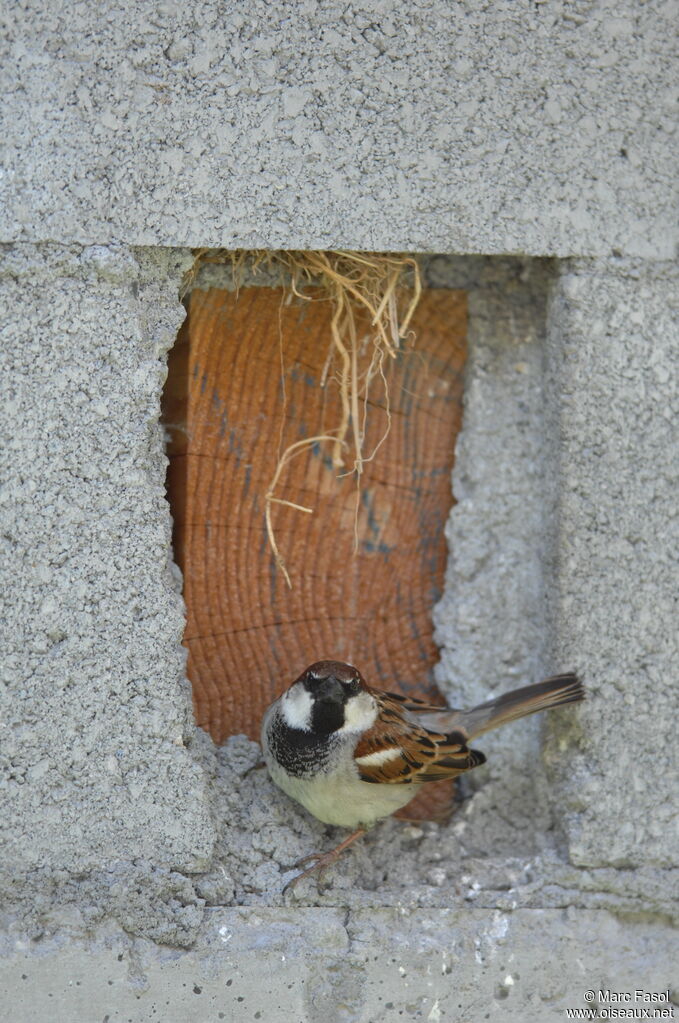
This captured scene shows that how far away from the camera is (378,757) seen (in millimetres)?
2363

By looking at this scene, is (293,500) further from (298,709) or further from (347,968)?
(347,968)

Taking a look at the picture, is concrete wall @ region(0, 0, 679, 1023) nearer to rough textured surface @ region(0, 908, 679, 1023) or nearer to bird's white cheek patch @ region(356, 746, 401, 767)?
rough textured surface @ region(0, 908, 679, 1023)

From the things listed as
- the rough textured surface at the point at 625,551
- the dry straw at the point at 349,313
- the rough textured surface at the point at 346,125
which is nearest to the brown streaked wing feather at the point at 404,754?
the rough textured surface at the point at 625,551

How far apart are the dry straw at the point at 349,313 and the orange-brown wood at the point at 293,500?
0.10 feet

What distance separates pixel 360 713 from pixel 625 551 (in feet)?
2.07

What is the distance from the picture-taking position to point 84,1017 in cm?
204

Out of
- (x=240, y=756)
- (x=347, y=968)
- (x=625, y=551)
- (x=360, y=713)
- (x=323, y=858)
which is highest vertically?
(x=625, y=551)

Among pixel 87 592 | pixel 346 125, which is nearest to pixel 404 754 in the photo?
pixel 87 592

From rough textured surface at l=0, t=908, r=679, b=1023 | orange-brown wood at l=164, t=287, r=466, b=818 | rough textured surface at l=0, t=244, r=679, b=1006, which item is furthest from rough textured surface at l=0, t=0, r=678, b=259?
rough textured surface at l=0, t=908, r=679, b=1023

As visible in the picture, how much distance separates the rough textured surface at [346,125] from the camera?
209 centimetres

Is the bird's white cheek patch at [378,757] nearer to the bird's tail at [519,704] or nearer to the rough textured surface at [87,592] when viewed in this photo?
the bird's tail at [519,704]

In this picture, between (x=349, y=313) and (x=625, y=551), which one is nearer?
(x=625, y=551)

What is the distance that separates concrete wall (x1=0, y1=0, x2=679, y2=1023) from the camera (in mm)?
2088

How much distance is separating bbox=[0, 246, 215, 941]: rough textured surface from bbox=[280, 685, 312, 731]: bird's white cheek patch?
0.83 feet
